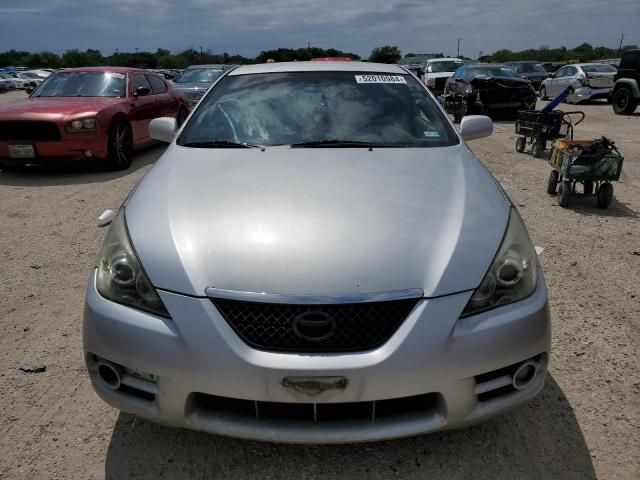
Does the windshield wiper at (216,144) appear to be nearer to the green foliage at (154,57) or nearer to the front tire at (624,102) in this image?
the front tire at (624,102)

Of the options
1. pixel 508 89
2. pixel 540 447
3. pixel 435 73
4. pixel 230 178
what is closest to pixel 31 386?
pixel 230 178

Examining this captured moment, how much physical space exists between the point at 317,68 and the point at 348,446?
2408 mm

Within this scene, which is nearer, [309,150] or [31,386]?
[31,386]

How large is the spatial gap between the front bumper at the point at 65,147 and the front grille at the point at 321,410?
6.23m

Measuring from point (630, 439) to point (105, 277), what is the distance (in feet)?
7.22

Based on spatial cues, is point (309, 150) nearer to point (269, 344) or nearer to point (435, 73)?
point (269, 344)

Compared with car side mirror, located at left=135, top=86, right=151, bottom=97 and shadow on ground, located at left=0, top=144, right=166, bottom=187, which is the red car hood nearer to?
Answer: car side mirror, located at left=135, top=86, right=151, bottom=97

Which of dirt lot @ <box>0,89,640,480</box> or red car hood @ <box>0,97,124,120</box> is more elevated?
red car hood @ <box>0,97,124,120</box>

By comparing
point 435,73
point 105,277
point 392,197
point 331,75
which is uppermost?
point 331,75

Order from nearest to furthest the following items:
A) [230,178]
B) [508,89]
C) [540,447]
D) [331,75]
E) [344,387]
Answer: [344,387]
[540,447]
[230,178]
[331,75]
[508,89]

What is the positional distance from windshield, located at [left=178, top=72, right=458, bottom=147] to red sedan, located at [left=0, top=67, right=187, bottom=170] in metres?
4.44

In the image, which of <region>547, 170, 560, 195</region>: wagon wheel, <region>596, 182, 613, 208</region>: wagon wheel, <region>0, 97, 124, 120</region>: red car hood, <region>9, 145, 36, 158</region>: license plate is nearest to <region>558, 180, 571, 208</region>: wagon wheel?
<region>596, 182, 613, 208</region>: wagon wheel

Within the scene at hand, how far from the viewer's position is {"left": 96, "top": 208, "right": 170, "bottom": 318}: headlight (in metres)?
1.82

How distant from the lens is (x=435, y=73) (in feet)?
63.6
